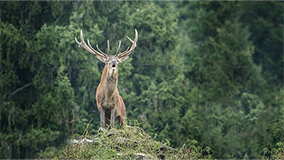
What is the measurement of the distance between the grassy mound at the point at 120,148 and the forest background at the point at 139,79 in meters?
6.69

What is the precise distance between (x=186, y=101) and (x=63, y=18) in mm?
6580

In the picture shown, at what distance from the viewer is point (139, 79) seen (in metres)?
22.7

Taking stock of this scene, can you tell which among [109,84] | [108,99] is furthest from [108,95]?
[109,84]

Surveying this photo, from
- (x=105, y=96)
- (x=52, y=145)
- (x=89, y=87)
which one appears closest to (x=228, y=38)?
(x=89, y=87)

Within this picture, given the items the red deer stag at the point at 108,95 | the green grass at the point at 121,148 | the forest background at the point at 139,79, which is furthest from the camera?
the forest background at the point at 139,79

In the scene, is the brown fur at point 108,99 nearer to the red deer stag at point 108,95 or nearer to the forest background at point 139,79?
the red deer stag at point 108,95

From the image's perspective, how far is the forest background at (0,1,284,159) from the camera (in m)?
20.3

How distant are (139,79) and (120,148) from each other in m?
11.6

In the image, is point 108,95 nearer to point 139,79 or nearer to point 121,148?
point 121,148

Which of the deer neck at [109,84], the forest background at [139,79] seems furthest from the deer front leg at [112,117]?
the forest background at [139,79]

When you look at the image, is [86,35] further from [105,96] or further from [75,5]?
[105,96]

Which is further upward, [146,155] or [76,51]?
[76,51]

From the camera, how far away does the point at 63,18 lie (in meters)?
21.7

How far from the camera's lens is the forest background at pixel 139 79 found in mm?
20312
